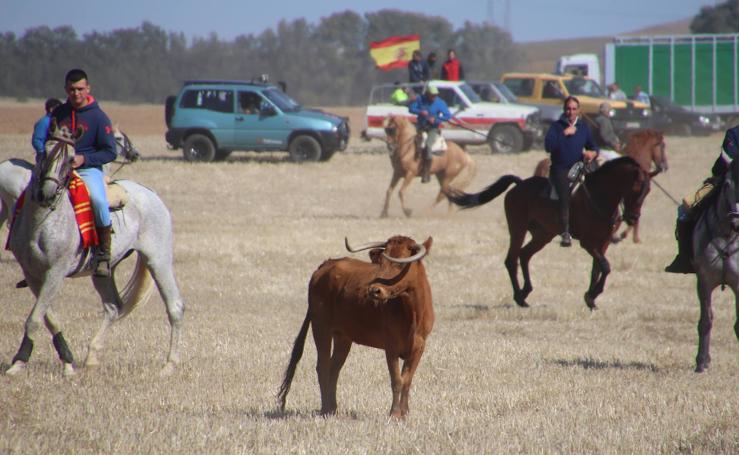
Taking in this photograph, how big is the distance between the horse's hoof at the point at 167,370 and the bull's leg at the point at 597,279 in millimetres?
6088

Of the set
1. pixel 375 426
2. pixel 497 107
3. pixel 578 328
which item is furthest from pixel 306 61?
pixel 375 426

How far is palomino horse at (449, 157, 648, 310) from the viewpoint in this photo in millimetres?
13789

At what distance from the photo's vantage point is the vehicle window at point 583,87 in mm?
37438

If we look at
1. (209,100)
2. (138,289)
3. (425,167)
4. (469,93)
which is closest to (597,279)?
(138,289)

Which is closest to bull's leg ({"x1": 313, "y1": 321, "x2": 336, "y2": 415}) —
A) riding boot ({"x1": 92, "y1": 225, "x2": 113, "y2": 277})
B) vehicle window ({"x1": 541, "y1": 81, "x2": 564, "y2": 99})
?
riding boot ({"x1": 92, "y1": 225, "x2": 113, "y2": 277})

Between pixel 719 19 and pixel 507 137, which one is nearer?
pixel 507 137

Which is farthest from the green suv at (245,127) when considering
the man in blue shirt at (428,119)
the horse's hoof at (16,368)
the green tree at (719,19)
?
the green tree at (719,19)

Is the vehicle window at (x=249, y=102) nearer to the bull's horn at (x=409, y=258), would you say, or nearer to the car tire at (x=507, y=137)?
the car tire at (x=507, y=137)

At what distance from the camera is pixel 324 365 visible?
7.51 m

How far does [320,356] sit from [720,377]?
4192mm

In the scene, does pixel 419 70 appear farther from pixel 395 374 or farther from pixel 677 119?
pixel 395 374

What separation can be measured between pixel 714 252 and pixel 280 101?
2310 cm

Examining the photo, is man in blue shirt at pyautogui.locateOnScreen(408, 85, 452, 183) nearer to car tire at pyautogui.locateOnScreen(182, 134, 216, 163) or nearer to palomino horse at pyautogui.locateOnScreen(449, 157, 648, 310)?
car tire at pyautogui.locateOnScreen(182, 134, 216, 163)

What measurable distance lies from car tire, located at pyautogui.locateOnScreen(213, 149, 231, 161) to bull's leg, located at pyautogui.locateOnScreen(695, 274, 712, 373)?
74.8ft
